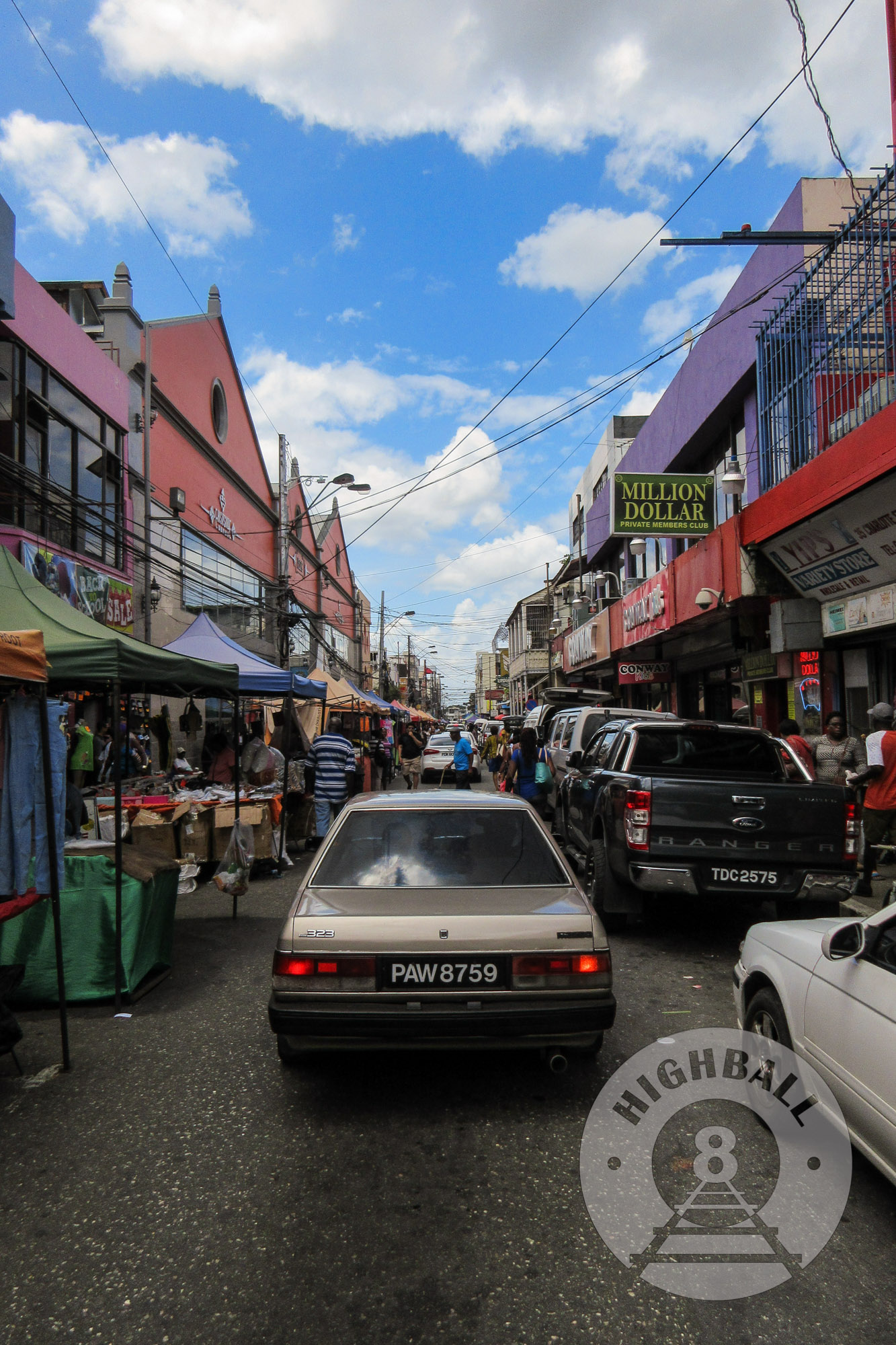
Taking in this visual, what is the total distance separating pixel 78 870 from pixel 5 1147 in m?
2.25

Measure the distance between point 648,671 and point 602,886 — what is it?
16111mm

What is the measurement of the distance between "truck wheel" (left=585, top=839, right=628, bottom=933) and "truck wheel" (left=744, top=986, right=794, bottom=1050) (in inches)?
98.1

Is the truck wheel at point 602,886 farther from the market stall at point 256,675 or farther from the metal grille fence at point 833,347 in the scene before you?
the metal grille fence at point 833,347

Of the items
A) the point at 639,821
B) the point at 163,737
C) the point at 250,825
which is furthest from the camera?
the point at 163,737

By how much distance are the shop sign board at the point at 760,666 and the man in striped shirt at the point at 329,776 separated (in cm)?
694

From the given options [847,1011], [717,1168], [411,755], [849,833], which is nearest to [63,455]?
[411,755]

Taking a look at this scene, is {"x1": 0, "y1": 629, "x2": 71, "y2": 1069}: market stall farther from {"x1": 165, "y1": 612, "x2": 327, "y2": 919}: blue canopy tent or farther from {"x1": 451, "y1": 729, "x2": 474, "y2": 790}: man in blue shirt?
{"x1": 451, "y1": 729, "x2": 474, "y2": 790}: man in blue shirt

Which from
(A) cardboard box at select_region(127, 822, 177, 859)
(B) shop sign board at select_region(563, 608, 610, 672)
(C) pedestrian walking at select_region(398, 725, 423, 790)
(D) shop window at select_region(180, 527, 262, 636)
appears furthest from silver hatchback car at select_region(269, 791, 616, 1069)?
(B) shop sign board at select_region(563, 608, 610, 672)

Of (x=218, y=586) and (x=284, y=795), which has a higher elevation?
(x=218, y=586)

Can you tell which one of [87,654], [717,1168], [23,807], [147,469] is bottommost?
[717,1168]

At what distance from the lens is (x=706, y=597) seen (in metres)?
13.9

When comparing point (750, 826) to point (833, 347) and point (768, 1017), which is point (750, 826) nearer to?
point (768, 1017)

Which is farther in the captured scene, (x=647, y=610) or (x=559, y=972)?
(x=647, y=610)

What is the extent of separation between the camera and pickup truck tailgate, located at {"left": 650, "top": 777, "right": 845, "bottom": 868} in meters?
6.24
